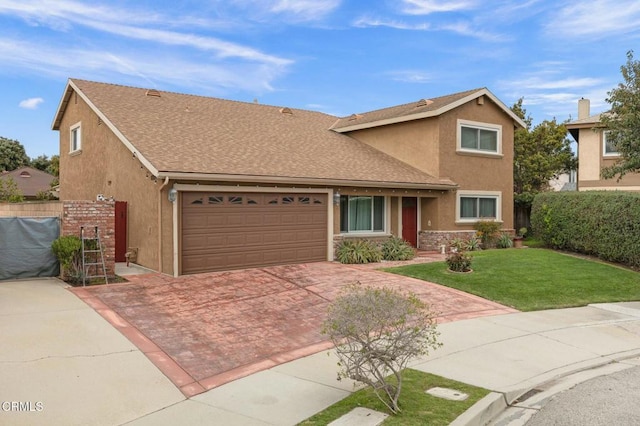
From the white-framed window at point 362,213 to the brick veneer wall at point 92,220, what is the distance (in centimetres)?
800

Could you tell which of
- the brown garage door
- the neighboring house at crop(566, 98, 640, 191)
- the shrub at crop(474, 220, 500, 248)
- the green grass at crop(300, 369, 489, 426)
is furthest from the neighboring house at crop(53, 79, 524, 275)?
the green grass at crop(300, 369, 489, 426)

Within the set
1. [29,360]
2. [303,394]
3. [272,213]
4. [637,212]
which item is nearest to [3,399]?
[29,360]

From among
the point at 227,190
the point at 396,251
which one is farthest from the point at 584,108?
the point at 227,190

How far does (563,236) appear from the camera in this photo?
19594 mm

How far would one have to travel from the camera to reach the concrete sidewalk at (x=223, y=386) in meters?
5.74

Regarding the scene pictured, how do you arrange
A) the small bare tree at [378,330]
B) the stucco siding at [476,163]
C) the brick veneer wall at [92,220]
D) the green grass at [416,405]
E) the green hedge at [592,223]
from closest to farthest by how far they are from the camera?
the green grass at [416,405] → the small bare tree at [378,330] → the brick veneer wall at [92,220] → the green hedge at [592,223] → the stucco siding at [476,163]

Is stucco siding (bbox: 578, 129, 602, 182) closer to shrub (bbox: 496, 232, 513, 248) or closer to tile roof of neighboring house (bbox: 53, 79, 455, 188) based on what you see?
shrub (bbox: 496, 232, 513, 248)

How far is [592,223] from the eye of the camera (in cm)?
1797

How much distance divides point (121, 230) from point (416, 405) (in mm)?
12723

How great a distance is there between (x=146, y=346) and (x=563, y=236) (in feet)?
55.2

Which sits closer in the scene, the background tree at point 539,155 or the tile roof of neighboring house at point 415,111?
the tile roof of neighboring house at point 415,111

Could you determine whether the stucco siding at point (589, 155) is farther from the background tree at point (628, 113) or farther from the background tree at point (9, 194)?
the background tree at point (9, 194)

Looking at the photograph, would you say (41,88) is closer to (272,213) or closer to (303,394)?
(272,213)

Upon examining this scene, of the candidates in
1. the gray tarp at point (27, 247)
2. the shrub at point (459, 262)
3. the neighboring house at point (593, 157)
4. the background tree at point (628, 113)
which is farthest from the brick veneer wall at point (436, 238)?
the gray tarp at point (27, 247)
